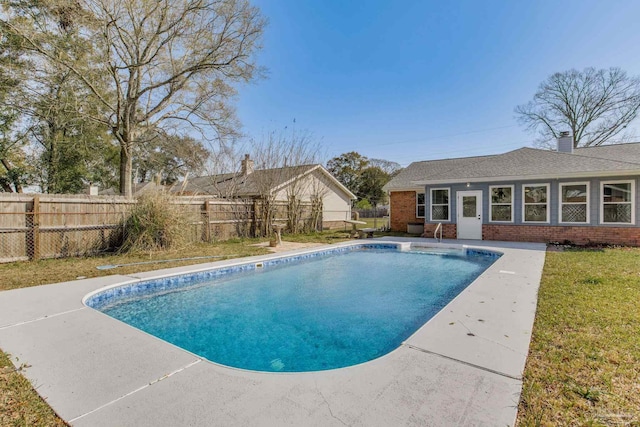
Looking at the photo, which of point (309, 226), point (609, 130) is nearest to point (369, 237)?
point (309, 226)

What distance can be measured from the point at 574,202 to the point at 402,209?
8.02 m

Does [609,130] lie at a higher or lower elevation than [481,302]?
higher

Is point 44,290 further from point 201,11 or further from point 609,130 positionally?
point 609,130

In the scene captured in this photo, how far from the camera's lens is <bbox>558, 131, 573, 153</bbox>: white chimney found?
14.0 m

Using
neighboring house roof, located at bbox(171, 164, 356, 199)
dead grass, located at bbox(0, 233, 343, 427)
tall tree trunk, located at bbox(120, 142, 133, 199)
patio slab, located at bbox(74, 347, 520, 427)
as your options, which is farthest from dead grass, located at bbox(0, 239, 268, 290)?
tall tree trunk, located at bbox(120, 142, 133, 199)

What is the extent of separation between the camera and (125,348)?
342 centimetres

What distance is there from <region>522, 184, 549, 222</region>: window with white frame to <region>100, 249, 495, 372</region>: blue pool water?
16.7 feet

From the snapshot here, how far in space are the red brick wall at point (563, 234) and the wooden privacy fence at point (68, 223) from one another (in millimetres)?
11824

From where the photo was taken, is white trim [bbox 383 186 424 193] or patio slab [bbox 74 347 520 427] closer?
patio slab [bbox 74 347 520 427]

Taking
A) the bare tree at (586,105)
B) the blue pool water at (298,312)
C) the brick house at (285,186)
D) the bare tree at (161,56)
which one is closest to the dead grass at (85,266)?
the blue pool water at (298,312)

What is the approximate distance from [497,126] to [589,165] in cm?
1978

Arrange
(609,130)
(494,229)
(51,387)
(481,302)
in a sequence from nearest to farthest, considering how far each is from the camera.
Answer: (51,387) < (481,302) < (494,229) < (609,130)

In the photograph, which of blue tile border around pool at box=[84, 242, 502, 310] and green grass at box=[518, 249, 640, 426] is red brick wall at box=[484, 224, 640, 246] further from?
green grass at box=[518, 249, 640, 426]

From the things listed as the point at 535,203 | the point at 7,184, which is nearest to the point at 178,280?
the point at 535,203
